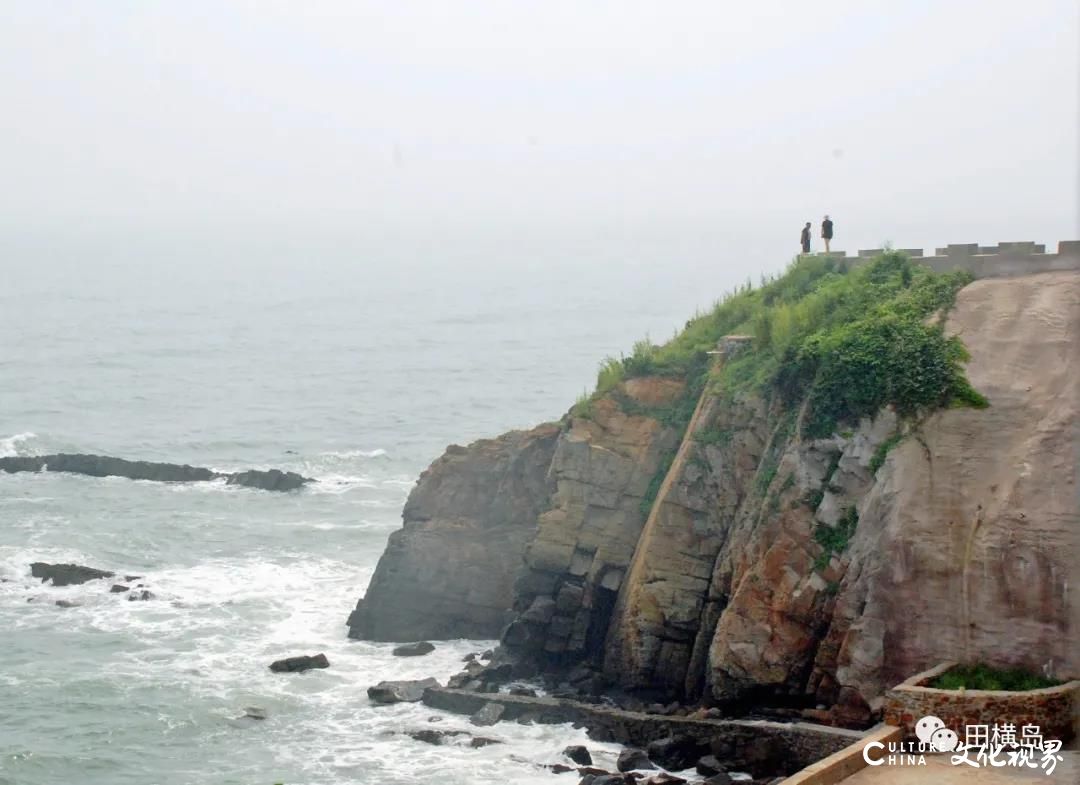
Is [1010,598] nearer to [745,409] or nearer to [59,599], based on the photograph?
[745,409]

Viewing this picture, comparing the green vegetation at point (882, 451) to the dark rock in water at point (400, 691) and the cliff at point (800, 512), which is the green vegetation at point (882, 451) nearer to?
the cliff at point (800, 512)

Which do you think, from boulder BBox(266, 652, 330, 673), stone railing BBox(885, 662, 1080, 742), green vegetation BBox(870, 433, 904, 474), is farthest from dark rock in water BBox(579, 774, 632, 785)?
boulder BBox(266, 652, 330, 673)

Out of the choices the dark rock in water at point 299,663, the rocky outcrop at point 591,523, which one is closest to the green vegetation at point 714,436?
the rocky outcrop at point 591,523

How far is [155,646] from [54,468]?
73.3 ft

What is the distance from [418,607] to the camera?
119ft

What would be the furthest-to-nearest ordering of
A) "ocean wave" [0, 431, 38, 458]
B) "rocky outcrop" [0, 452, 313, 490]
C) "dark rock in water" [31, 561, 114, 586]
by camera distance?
1. "ocean wave" [0, 431, 38, 458]
2. "rocky outcrop" [0, 452, 313, 490]
3. "dark rock in water" [31, 561, 114, 586]

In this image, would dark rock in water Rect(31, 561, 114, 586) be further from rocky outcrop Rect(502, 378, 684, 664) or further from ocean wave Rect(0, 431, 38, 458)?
ocean wave Rect(0, 431, 38, 458)

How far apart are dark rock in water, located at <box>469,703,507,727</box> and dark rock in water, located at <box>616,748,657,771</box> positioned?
335cm

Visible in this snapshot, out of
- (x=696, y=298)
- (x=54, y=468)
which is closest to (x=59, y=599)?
(x=54, y=468)

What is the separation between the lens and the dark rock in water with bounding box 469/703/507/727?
2998 cm

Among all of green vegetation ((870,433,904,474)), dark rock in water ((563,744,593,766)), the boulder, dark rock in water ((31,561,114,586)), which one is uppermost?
green vegetation ((870,433,904,474))

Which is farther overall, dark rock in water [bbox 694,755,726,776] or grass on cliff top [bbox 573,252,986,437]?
grass on cliff top [bbox 573,252,986,437]

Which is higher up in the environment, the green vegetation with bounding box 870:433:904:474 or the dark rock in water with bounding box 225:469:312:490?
the green vegetation with bounding box 870:433:904:474

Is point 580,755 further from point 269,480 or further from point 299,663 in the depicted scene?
point 269,480
